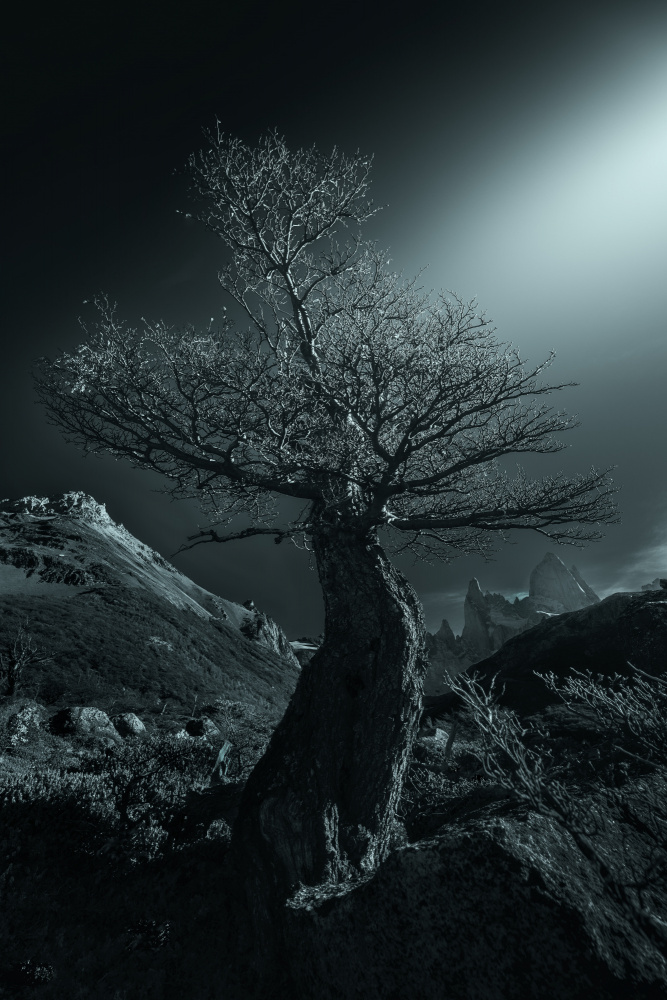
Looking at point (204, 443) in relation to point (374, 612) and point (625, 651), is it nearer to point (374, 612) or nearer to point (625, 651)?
point (374, 612)

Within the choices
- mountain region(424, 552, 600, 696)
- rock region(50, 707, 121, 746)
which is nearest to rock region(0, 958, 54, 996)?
rock region(50, 707, 121, 746)

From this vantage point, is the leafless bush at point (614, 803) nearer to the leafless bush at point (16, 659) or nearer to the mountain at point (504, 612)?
the leafless bush at point (16, 659)

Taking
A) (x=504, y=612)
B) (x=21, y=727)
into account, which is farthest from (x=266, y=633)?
(x=504, y=612)

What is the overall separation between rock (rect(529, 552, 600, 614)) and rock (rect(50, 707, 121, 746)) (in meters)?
192

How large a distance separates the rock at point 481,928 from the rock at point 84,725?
53.2 feet

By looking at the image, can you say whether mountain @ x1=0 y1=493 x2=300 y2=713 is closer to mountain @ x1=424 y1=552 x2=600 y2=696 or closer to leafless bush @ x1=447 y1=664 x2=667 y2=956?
leafless bush @ x1=447 y1=664 x2=667 y2=956

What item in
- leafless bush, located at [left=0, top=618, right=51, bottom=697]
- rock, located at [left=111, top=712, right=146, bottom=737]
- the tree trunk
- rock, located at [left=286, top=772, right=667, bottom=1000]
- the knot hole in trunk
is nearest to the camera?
rock, located at [left=286, top=772, right=667, bottom=1000]

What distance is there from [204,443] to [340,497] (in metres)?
2.32

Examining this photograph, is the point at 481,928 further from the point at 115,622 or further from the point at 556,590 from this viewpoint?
the point at 556,590

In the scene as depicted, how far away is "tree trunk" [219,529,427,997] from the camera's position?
11.2ft

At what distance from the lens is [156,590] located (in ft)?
264

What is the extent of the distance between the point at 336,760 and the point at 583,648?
40.7 ft

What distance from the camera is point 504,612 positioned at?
7692 inches

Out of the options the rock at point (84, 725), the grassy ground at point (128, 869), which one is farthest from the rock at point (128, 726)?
the grassy ground at point (128, 869)
